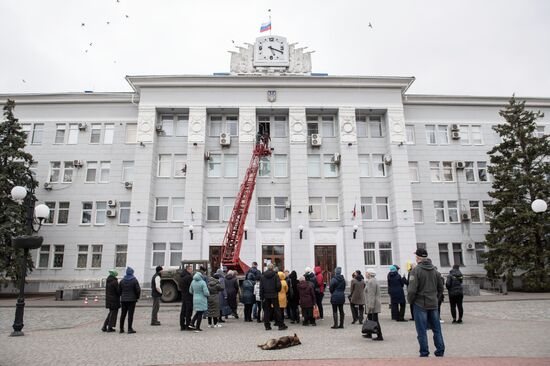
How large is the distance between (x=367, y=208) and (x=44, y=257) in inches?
934

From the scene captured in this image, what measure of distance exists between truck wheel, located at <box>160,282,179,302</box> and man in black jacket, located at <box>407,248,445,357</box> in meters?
14.7

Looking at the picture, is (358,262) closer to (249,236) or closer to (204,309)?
(249,236)

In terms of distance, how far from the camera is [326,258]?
27.4m

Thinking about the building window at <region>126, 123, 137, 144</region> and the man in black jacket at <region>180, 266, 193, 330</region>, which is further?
the building window at <region>126, 123, 137, 144</region>

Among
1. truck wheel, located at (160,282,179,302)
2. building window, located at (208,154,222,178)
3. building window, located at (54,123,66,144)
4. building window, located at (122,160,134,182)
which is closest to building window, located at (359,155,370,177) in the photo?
building window, located at (208,154,222,178)

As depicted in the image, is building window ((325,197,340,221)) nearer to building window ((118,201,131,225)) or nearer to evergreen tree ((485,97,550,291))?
evergreen tree ((485,97,550,291))

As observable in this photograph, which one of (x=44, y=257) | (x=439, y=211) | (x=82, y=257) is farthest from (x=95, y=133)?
(x=439, y=211)

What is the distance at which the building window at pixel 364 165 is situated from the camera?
29.3m

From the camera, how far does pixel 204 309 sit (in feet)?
36.8

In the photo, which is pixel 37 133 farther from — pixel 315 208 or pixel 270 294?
pixel 270 294

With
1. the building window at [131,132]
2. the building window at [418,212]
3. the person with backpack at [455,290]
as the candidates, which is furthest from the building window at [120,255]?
the person with backpack at [455,290]

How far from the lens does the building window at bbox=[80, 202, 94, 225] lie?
28.9 meters

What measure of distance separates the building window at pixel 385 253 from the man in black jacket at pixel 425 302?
841 inches

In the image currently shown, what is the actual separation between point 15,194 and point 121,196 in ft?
60.0
